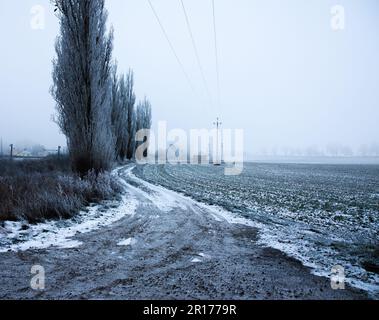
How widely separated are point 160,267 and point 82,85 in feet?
33.5

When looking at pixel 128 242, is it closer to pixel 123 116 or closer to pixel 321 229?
pixel 321 229

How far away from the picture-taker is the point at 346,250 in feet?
15.7

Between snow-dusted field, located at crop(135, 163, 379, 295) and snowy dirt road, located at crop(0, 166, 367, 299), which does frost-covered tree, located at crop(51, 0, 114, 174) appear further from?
snowy dirt road, located at crop(0, 166, 367, 299)

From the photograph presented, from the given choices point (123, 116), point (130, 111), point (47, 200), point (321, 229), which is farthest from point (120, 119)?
point (321, 229)

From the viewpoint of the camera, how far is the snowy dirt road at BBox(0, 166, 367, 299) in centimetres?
313

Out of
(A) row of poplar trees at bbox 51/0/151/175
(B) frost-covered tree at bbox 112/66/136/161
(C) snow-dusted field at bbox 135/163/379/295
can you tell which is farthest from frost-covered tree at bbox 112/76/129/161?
(C) snow-dusted field at bbox 135/163/379/295

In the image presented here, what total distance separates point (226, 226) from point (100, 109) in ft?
28.2

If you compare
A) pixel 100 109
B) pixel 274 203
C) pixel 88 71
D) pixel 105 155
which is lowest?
pixel 274 203

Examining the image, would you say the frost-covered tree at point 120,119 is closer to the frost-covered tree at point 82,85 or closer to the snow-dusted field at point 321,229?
the frost-covered tree at point 82,85

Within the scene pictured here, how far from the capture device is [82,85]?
11.5 m

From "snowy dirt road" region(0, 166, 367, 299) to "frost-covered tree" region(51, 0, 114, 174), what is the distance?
606cm

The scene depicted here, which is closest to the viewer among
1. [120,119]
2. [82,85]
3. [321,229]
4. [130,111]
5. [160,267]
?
[160,267]
